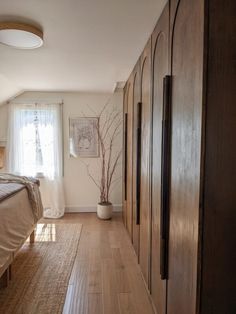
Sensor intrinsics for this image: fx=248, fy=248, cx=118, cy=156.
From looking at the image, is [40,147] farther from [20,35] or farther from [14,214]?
[20,35]


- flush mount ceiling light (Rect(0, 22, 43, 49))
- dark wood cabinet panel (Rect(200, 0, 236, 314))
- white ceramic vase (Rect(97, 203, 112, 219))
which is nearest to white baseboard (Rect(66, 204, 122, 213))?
white ceramic vase (Rect(97, 203, 112, 219))

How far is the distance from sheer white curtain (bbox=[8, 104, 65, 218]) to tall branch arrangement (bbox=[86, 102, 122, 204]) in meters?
0.70

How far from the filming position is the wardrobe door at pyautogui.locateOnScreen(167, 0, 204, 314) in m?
1.11

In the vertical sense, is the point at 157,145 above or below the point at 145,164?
above

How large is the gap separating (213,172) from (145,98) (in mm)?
1453

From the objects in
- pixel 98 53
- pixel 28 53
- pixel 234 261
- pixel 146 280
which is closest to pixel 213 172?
pixel 234 261

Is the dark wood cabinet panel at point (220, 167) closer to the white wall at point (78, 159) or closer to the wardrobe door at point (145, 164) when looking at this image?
the wardrobe door at point (145, 164)

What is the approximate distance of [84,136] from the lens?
15.6 feet

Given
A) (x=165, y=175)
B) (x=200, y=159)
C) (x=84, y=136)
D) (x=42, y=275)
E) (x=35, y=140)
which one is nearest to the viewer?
(x=200, y=159)

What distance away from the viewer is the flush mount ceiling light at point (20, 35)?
189 cm

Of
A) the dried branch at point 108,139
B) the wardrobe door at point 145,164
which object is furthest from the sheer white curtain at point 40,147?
the wardrobe door at point 145,164

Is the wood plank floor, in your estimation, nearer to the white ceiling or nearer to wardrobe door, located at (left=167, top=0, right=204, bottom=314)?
wardrobe door, located at (left=167, top=0, right=204, bottom=314)

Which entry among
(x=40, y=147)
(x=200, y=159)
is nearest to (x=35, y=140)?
(x=40, y=147)

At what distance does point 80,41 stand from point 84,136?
8.53ft
